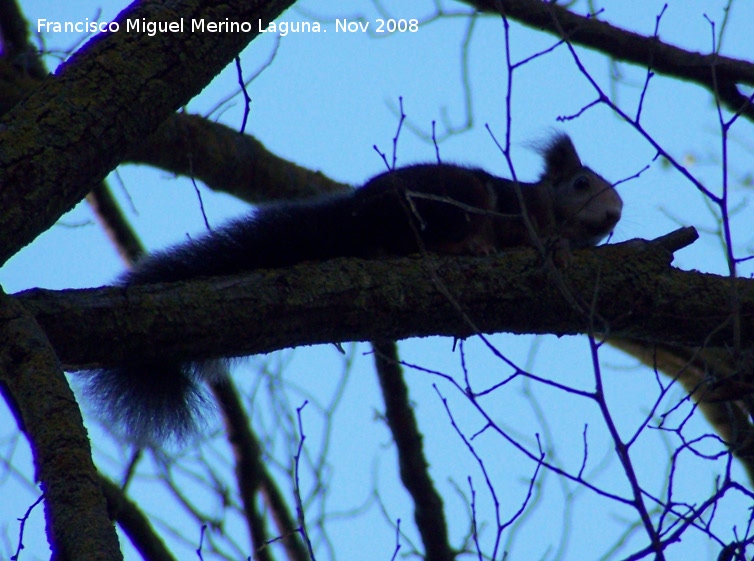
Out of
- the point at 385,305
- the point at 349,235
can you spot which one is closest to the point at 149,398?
the point at 385,305

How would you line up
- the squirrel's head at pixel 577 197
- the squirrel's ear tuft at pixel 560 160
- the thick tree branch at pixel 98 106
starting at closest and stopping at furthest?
the thick tree branch at pixel 98 106 < the squirrel's head at pixel 577 197 < the squirrel's ear tuft at pixel 560 160

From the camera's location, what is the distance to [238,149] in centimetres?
466

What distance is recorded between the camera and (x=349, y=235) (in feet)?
11.8

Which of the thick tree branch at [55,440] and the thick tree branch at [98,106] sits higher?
the thick tree branch at [98,106]

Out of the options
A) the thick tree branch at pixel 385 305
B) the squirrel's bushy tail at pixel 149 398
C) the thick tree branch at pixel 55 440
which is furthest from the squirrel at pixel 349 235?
the thick tree branch at pixel 55 440

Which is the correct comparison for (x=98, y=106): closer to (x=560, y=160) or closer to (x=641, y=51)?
(x=641, y=51)

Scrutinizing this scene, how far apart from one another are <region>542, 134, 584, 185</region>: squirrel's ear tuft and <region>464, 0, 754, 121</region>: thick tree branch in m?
0.67

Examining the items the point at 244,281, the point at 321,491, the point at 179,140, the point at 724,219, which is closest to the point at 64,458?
the point at 244,281

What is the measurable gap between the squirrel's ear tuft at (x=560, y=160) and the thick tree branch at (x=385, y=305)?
4.72ft

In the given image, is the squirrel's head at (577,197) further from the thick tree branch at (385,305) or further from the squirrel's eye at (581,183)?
the thick tree branch at (385,305)

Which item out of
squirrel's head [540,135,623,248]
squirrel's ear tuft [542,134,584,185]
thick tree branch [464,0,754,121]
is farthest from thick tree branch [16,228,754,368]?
squirrel's ear tuft [542,134,584,185]

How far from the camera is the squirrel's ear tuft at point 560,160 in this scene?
188 inches

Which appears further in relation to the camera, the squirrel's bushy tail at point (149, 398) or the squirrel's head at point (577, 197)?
the squirrel's head at point (577, 197)

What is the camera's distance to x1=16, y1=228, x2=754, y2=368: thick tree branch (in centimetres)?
264
